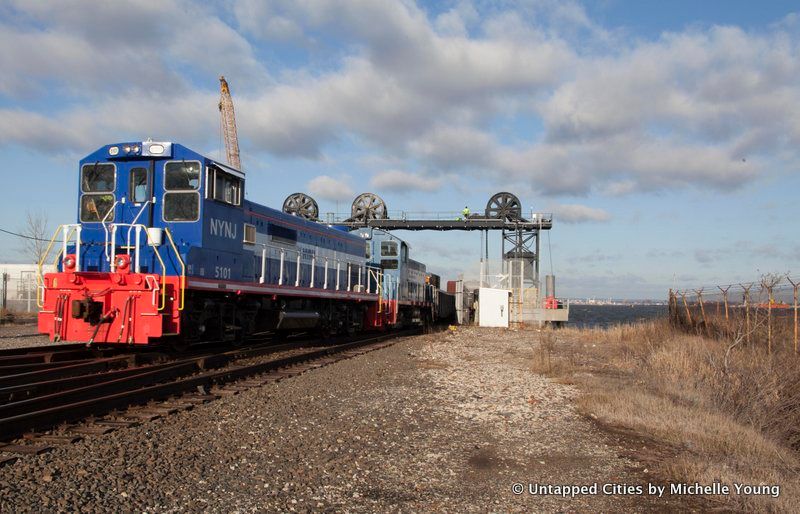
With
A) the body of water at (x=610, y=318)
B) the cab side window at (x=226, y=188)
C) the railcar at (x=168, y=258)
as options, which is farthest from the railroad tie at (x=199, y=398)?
the body of water at (x=610, y=318)

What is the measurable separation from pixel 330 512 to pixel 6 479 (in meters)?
2.70

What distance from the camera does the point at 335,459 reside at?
644 cm

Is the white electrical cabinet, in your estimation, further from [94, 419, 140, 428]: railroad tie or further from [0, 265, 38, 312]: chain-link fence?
[94, 419, 140, 428]: railroad tie

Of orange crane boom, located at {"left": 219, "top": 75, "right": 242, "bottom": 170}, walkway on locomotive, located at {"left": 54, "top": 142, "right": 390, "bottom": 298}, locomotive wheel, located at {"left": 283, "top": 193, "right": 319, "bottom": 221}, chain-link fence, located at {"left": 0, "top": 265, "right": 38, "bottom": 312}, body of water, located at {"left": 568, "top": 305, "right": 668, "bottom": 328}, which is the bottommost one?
body of water, located at {"left": 568, "top": 305, "right": 668, "bottom": 328}

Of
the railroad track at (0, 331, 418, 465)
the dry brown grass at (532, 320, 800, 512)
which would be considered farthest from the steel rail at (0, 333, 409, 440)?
the dry brown grass at (532, 320, 800, 512)

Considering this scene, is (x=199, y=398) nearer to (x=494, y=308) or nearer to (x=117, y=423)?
(x=117, y=423)

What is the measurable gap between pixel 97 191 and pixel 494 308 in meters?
24.2

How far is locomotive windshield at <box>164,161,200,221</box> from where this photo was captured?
1284 cm

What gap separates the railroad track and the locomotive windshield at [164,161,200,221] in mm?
2935

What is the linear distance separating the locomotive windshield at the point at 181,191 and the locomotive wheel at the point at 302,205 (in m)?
42.5

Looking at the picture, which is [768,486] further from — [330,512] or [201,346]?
[201,346]

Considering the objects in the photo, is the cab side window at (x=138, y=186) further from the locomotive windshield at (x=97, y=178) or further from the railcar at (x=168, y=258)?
the locomotive windshield at (x=97, y=178)

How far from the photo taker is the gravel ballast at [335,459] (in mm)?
5145

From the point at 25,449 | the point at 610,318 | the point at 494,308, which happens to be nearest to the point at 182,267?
the point at 25,449
